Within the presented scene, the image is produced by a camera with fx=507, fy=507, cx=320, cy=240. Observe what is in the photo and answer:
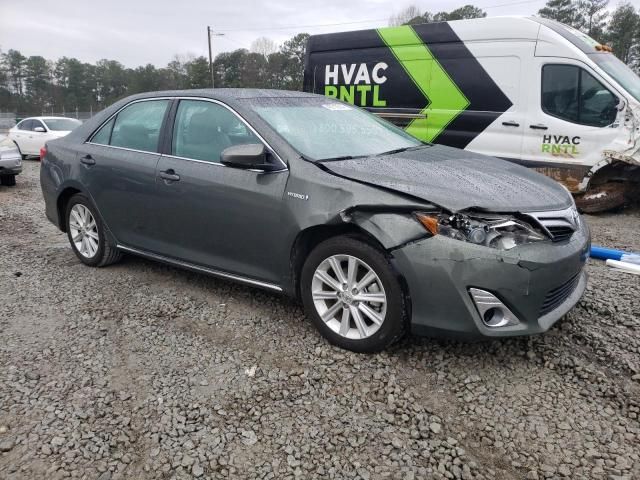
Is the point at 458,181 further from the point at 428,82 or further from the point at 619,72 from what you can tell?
the point at 619,72

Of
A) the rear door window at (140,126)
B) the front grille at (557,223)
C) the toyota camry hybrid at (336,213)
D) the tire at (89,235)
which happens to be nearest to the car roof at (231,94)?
the toyota camry hybrid at (336,213)

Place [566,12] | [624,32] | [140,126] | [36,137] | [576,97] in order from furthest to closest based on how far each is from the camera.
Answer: [566,12] → [624,32] → [36,137] → [576,97] → [140,126]

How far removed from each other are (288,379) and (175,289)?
169 cm

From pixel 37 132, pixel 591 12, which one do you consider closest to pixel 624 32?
pixel 591 12

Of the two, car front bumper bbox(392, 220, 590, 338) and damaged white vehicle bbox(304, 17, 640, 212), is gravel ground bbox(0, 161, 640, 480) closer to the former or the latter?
car front bumper bbox(392, 220, 590, 338)

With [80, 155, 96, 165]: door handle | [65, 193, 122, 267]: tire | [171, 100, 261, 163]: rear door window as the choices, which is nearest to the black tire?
[65, 193, 122, 267]: tire

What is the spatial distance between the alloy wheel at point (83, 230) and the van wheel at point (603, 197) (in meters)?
5.74

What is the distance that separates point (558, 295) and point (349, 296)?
3.72 feet

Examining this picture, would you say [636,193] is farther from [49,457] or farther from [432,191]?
[49,457]

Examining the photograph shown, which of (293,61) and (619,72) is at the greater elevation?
(293,61)

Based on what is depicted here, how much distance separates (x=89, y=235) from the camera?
181 inches

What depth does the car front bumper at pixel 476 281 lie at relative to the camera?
8.25 feet

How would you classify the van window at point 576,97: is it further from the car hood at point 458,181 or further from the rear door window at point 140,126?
the rear door window at point 140,126

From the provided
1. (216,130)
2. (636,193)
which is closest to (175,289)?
(216,130)
